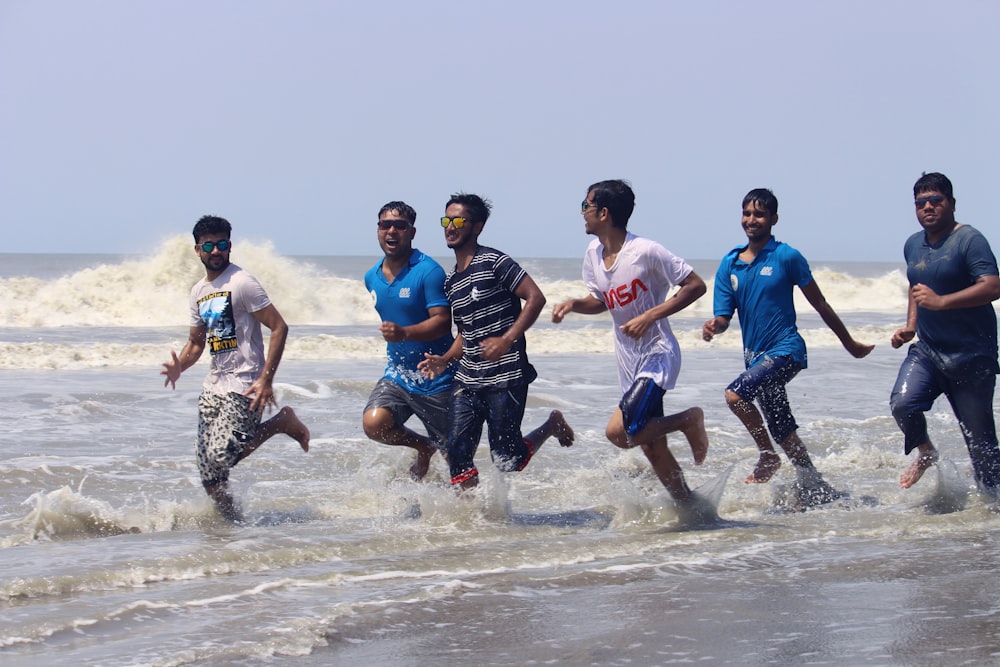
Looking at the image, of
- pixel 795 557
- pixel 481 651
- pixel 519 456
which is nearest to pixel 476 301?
pixel 519 456

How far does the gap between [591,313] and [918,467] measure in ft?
7.71

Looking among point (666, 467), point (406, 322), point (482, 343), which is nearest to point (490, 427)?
point (482, 343)

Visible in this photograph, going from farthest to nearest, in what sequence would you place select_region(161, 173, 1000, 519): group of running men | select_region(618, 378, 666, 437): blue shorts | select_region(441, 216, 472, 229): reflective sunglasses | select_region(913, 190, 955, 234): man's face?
1. select_region(913, 190, 955, 234): man's face
2. select_region(441, 216, 472, 229): reflective sunglasses
3. select_region(161, 173, 1000, 519): group of running men
4. select_region(618, 378, 666, 437): blue shorts

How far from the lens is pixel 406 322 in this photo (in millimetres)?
6859

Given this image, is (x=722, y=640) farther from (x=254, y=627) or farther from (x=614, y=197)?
(x=614, y=197)

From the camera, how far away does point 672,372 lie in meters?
6.27

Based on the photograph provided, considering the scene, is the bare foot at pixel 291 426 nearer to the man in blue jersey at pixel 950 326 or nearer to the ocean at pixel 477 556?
the ocean at pixel 477 556

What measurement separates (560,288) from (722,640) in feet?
138

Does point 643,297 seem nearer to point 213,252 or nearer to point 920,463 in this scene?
point 920,463

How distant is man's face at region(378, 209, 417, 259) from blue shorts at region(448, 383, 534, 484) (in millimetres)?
866

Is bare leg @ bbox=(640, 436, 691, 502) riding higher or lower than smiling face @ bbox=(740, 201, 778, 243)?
lower

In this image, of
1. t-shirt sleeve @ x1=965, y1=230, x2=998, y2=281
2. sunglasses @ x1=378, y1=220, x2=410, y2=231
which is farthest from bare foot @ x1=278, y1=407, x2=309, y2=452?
t-shirt sleeve @ x1=965, y1=230, x2=998, y2=281

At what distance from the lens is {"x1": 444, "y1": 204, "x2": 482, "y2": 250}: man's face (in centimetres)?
657

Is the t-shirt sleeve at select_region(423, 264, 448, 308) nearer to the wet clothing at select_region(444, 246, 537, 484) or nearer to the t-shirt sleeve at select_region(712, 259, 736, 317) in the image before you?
the wet clothing at select_region(444, 246, 537, 484)
